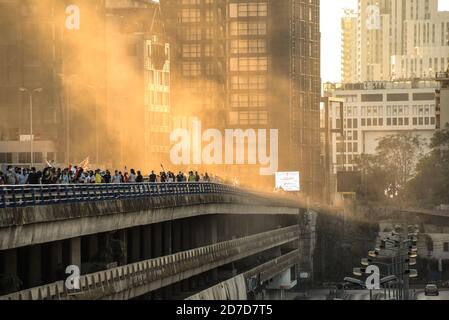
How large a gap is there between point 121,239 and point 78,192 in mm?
14979

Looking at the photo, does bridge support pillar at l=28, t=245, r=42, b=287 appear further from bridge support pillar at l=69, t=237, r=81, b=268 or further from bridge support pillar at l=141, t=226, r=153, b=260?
bridge support pillar at l=141, t=226, r=153, b=260

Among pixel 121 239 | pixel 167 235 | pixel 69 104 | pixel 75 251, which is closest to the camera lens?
pixel 75 251

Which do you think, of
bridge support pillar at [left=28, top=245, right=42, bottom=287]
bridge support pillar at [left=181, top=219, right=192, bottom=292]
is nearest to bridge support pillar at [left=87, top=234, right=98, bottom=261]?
bridge support pillar at [left=28, top=245, right=42, bottom=287]

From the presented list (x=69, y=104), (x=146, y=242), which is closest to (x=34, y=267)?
(x=146, y=242)

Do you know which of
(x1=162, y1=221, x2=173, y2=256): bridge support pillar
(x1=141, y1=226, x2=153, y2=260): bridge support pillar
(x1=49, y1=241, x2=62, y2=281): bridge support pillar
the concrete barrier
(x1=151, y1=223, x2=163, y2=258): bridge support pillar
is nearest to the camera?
the concrete barrier

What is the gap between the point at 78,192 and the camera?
6088cm

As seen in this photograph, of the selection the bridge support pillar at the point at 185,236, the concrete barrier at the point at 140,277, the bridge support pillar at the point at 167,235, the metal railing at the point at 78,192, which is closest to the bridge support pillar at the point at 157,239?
the bridge support pillar at the point at 167,235

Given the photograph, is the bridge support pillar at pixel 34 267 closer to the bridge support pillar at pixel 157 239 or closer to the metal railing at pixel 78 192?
the metal railing at pixel 78 192

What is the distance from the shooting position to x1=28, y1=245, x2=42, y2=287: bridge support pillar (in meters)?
59.6

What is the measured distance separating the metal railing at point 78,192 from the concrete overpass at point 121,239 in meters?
0.05

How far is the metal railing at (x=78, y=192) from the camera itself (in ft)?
172

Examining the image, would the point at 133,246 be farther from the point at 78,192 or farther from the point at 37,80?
the point at 37,80

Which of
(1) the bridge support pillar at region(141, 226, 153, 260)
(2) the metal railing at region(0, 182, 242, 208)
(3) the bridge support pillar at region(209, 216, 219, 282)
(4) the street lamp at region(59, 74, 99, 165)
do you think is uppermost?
(4) the street lamp at region(59, 74, 99, 165)

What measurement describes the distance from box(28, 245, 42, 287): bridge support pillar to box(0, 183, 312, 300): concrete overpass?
0.04 meters
